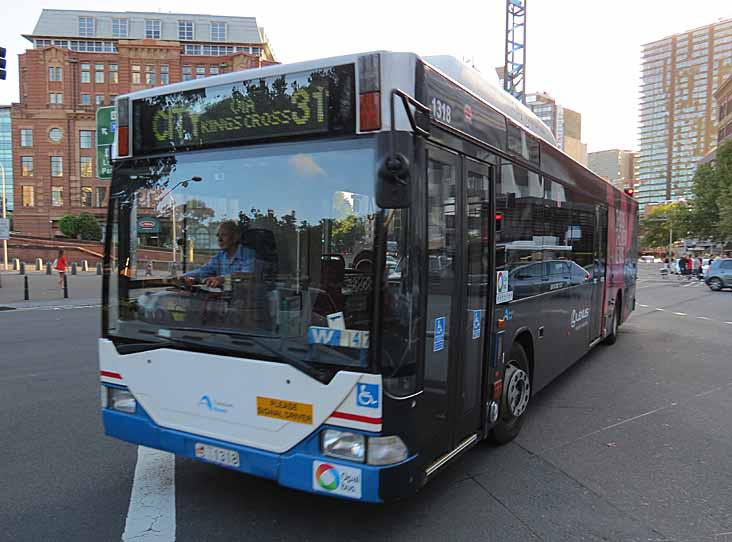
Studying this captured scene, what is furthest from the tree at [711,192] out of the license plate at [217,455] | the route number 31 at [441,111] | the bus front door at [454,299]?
the license plate at [217,455]

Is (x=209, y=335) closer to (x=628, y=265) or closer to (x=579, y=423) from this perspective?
(x=579, y=423)

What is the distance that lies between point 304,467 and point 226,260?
140 cm

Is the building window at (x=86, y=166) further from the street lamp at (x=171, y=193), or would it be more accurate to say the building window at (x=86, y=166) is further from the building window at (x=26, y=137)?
the street lamp at (x=171, y=193)

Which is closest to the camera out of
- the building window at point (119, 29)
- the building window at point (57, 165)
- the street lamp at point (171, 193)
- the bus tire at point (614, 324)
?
the street lamp at point (171, 193)

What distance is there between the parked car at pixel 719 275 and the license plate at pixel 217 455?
3038 centimetres

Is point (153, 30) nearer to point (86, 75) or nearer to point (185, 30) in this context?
point (185, 30)

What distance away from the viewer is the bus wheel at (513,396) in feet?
15.9

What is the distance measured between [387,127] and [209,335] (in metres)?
1.69

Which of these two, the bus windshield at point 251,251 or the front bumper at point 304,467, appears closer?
the front bumper at point 304,467

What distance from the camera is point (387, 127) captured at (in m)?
3.01

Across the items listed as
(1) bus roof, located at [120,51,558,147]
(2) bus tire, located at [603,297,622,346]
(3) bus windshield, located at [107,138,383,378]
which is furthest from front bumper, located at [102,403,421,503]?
(2) bus tire, located at [603,297,622,346]

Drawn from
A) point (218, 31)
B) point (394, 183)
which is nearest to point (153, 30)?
point (218, 31)

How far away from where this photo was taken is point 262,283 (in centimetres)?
351

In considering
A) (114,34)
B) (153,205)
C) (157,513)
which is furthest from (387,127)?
(114,34)
